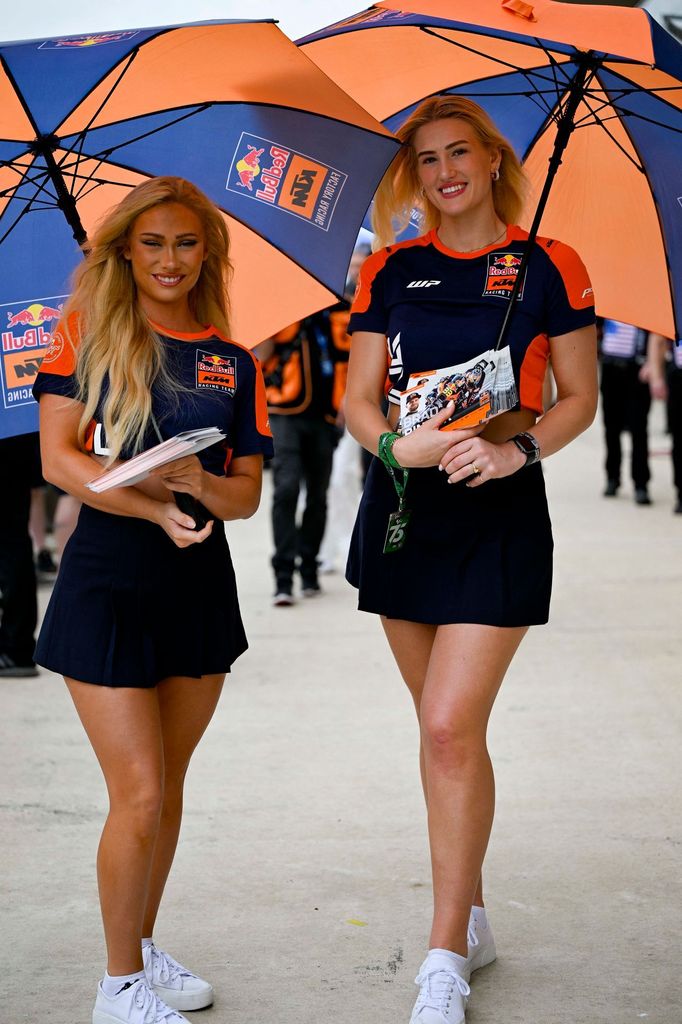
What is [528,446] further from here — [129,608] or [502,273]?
[129,608]

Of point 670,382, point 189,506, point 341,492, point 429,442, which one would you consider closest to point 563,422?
point 429,442

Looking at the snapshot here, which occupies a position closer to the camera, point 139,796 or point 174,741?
point 139,796

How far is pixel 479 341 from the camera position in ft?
11.0

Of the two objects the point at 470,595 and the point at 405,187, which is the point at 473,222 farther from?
the point at 470,595

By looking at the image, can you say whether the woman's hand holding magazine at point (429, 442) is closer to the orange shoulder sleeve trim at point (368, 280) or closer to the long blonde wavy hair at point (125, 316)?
the orange shoulder sleeve trim at point (368, 280)

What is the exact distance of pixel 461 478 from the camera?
10.4 feet

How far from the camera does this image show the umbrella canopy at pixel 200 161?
11.7 feet

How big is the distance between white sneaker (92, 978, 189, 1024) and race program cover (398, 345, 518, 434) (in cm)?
151

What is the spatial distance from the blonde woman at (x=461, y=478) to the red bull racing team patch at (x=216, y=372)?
390 mm

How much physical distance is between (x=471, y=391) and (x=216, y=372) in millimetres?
628

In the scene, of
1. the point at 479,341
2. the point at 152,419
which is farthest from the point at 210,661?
the point at 479,341

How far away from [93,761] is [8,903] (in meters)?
1.41

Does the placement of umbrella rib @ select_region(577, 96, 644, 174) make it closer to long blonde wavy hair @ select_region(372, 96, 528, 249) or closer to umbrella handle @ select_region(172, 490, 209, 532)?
long blonde wavy hair @ select_region(372, 96, 528, 249)

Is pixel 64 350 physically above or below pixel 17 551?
above
